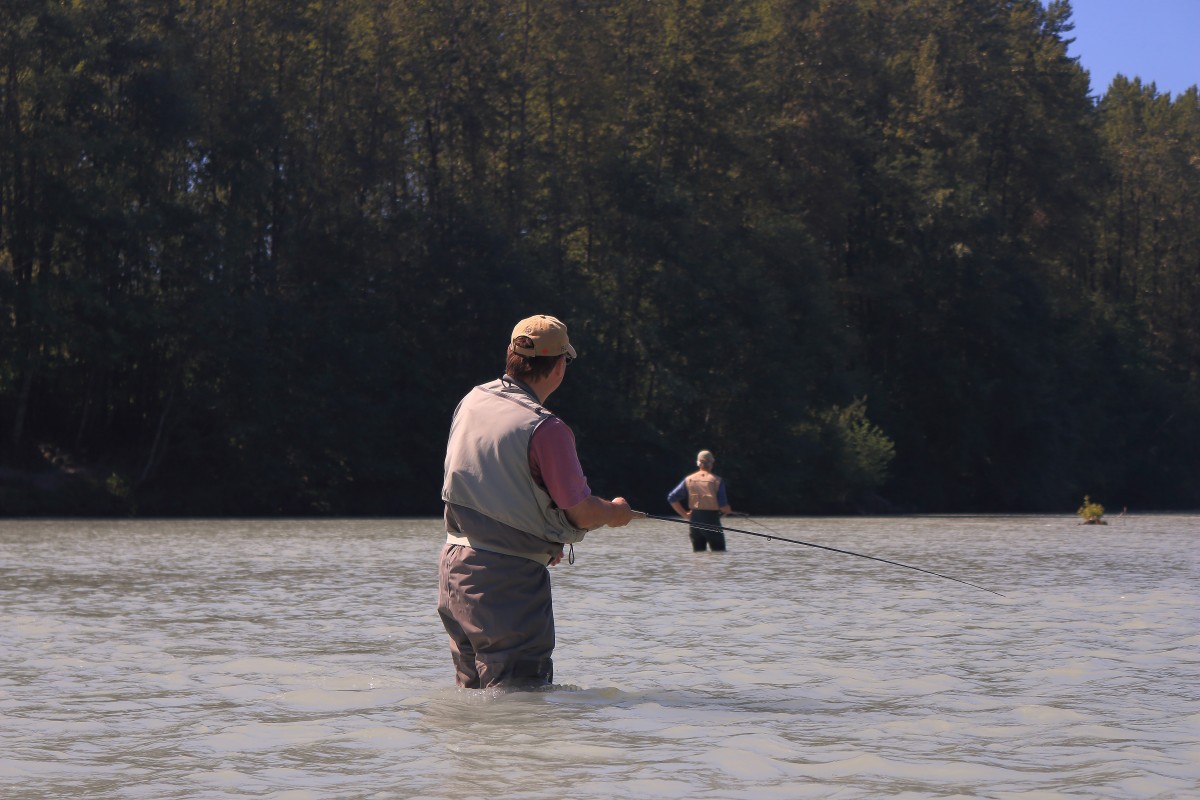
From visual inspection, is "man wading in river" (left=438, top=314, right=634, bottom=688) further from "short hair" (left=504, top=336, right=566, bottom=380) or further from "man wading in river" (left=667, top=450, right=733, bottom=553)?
"man wading in river" (left=667, top=450, right=733, bottom=553)

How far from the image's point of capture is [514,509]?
696 cm

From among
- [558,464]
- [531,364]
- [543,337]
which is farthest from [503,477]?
[543,337]

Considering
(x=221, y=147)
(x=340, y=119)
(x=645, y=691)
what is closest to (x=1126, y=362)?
(x=340, y=119)

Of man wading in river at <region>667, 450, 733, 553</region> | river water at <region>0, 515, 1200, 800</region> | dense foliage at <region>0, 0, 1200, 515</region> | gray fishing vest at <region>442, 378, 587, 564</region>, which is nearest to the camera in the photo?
river water at <region>0, 515, 1200, 800</region>

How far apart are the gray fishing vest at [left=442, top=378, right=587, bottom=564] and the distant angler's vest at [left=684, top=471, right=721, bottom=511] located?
1459cm

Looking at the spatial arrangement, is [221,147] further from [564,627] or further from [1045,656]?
[1045,656]

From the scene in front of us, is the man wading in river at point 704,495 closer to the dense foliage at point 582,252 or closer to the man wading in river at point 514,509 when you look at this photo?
the man wading in river at point 514,509

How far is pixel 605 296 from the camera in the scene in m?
50.8

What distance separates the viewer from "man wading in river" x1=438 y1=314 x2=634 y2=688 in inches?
271

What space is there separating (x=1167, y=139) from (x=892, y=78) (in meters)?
19.6

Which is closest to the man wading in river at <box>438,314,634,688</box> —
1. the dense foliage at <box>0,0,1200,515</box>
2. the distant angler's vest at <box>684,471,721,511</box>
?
the distant angler's vest at <box>684,471,721,511</box>

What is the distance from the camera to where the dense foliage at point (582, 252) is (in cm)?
4059

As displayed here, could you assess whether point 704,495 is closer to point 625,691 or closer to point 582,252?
point 625,691

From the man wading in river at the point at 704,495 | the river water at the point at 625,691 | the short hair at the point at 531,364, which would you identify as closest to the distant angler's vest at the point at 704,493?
the man wading in river at the point at 704,495
